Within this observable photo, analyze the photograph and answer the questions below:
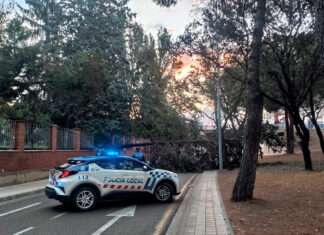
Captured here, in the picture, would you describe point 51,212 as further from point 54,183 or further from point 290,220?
point 290,220

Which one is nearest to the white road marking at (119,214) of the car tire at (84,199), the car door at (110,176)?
the car door at (110,176)

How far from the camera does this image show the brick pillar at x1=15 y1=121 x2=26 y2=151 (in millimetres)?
15320

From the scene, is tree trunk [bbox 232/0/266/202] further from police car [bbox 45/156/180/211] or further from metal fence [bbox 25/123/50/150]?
metal fence [bbox 25/123/50/150]

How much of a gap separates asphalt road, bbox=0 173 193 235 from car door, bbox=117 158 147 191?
2.08ft

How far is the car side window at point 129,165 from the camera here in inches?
404

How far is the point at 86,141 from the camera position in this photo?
2348cm

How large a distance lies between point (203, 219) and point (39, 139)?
12.1 meters

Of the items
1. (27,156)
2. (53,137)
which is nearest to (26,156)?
(27,156)

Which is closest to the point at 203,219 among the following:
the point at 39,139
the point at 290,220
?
the point at 290,220

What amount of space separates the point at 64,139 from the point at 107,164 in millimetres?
10818

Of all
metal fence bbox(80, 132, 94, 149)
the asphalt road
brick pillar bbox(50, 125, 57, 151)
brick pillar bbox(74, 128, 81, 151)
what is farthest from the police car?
metal fence bbox(80, 132, 94, 149)

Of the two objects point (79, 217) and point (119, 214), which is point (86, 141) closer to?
point (119, 214)

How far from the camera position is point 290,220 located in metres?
7.39

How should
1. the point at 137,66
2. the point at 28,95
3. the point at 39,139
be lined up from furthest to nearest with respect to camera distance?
the point at 137,66 < the point at 28,95 < the point at 39,139
